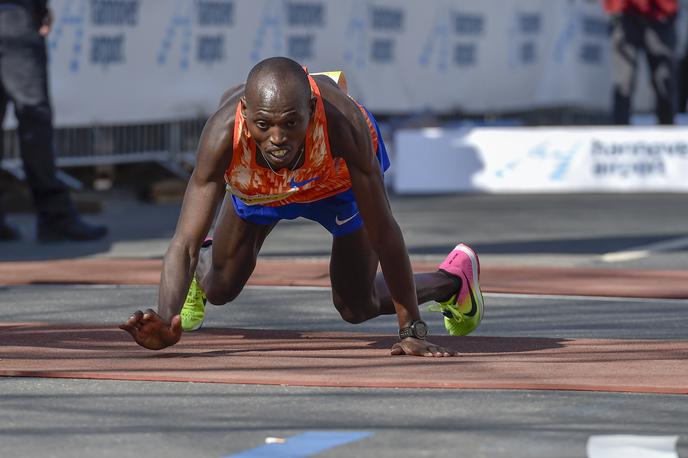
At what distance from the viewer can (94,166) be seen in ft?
55.1

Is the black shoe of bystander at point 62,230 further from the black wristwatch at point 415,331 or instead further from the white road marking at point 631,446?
the white road marking at point 631,446

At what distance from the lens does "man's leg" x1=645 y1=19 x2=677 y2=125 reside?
19125 millimetres

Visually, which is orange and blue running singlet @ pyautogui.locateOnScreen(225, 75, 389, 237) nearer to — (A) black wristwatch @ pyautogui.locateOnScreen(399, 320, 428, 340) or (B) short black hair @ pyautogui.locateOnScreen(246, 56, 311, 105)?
(B) short black hair @ pyautogui.locateOnScreen(246, 56, 311, 105)

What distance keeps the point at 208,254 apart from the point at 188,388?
1.72 metres

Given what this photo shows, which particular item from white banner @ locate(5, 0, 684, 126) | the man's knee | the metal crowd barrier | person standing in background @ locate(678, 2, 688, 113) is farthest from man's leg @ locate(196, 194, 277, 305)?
person standing in background @ locate(678, 2, 688, 113)

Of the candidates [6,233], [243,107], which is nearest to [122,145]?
[6,233]

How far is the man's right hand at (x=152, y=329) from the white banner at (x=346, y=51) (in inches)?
334

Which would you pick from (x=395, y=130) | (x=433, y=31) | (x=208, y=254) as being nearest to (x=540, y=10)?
(x=433, y=31)

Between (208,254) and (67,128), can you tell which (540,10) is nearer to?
(67,128)

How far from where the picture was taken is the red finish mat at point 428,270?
9750mm

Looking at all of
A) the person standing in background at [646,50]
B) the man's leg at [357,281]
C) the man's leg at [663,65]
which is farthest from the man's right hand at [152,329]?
the man's leg at [663,65]

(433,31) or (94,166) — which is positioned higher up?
(433,31)

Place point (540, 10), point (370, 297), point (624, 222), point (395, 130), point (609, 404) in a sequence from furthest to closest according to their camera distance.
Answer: point (540, 10)
point (395, 130)
point (624, 222)
point (370, 297)
point (609, 404)

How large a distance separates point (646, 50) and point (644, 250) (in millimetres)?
7375
